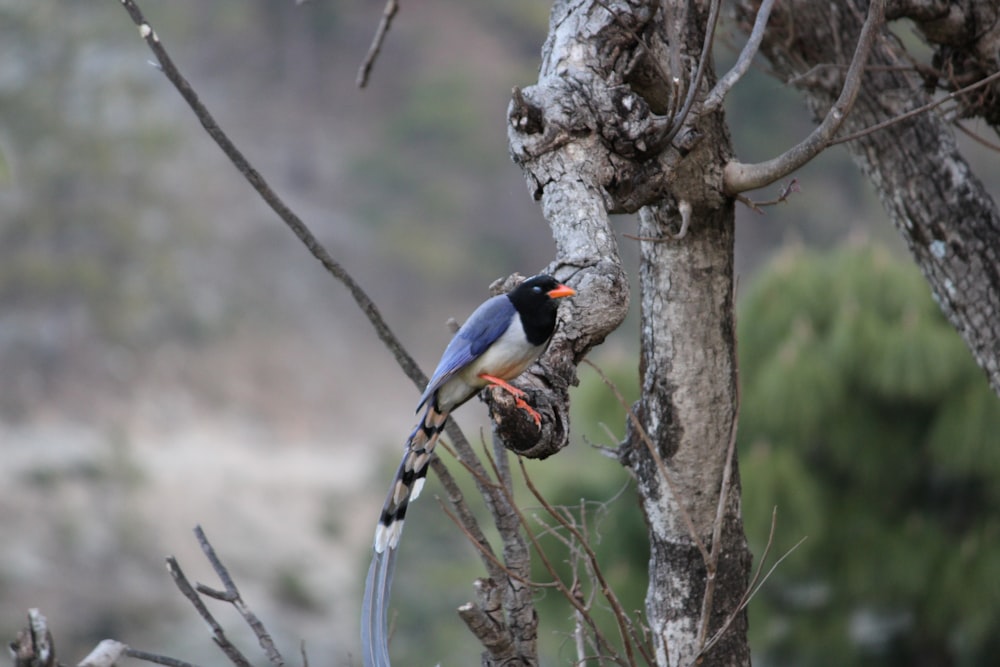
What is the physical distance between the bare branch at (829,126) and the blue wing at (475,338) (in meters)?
0.57

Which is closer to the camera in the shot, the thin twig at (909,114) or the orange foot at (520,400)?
the orange foot at (520,400)

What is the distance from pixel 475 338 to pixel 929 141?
1511mm

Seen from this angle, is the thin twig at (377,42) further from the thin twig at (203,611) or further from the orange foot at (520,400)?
the thin twig at (203,611)

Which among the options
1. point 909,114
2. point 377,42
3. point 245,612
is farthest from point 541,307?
point 377,42

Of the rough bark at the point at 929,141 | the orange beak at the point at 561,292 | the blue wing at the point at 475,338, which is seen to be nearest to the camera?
the orange beak at the point at 561,292

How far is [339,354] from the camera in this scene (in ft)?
58.5

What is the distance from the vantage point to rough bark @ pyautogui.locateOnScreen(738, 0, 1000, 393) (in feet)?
8.64

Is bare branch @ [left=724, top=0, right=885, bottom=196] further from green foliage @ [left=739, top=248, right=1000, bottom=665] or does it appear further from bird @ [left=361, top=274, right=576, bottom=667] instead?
green foliage @ [left=739, top=248, right=1000, bottom=665]

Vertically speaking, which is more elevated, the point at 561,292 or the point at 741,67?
the point at 741,67

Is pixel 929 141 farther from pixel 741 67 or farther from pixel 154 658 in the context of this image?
pixel 154 658

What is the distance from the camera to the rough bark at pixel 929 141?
8.64 feet

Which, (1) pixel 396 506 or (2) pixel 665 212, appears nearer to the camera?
(1) pixel 396 506

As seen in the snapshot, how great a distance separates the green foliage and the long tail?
284 centimetres

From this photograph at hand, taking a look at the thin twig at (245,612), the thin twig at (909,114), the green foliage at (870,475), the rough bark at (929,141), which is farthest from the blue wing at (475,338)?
the green foliage at (870,475)
